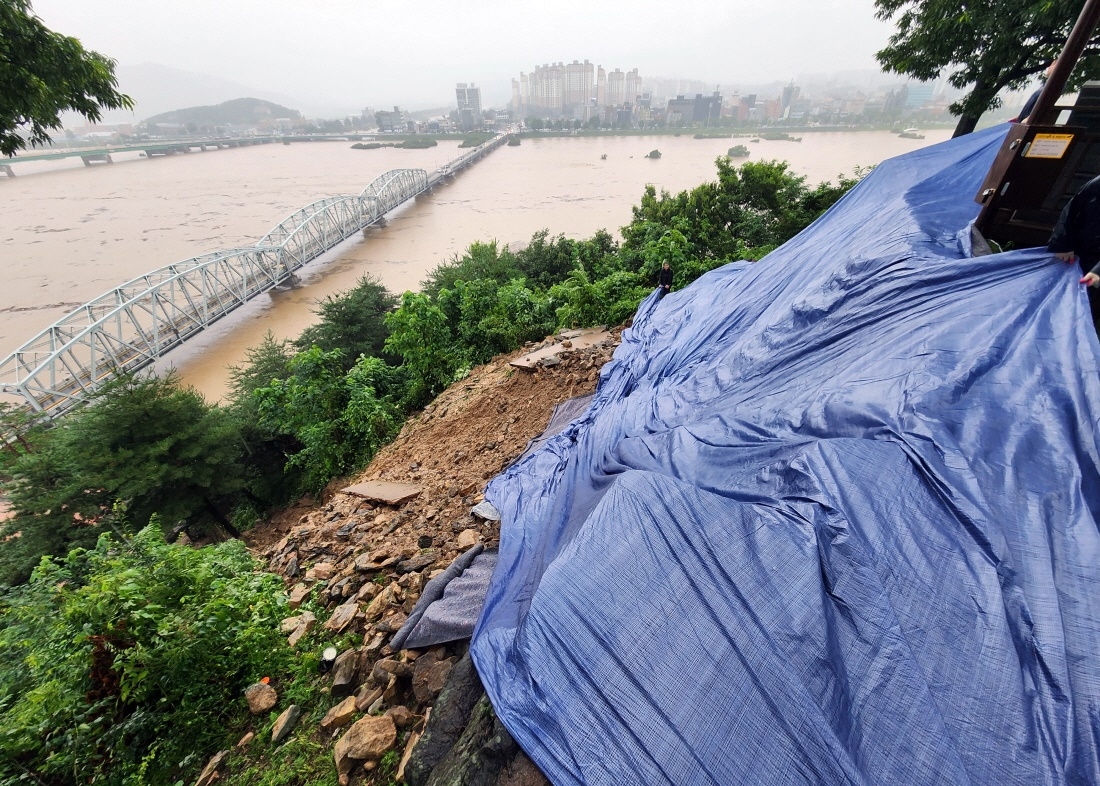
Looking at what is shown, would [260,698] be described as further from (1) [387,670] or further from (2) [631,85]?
(2) [631,85]

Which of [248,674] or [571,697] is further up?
[571,697]

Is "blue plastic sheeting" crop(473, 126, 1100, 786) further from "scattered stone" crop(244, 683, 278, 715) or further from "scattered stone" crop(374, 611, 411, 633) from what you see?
"scattered stone" crop(244, 683, 278, 715)

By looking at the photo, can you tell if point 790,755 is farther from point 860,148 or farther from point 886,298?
point 860,148

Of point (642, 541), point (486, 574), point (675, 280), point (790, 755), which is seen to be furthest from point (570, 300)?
point (790, 755)

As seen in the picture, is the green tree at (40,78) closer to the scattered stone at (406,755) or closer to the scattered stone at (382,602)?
the scattered stone at (382,602)

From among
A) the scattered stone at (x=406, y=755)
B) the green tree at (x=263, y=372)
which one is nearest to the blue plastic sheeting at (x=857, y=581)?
the scattered stone at (x=406, y=755)

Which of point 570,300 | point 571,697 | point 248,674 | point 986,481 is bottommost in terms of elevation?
point 570,300

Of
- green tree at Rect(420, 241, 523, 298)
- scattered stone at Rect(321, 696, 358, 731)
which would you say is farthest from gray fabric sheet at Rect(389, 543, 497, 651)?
green tree at Rect(420, 241, 523, 298)
